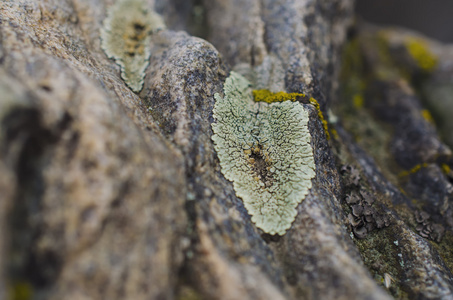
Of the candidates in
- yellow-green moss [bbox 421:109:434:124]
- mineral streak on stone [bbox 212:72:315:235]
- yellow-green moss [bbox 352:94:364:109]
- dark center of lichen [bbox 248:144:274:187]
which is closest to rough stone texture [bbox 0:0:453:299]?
mineral streak on stone [bbox 212:72:315:235]

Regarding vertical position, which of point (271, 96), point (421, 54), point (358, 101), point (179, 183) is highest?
point (421, 54)

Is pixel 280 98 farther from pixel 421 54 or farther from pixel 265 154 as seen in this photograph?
pixel 421 54

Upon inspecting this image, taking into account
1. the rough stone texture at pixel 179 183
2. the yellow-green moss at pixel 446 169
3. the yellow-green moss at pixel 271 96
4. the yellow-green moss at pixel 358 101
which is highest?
Answer: the yellow-green moss at pixel 446 169

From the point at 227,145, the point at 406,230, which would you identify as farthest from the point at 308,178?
the point at 406,230

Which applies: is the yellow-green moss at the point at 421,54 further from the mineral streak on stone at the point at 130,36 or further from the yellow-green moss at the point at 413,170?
the mineral streak on stone at the point at 130,36

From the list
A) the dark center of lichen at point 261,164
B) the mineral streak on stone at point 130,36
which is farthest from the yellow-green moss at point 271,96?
the mineral streak on stone at point 130,36

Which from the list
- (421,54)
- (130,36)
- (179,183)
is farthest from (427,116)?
(130,36)

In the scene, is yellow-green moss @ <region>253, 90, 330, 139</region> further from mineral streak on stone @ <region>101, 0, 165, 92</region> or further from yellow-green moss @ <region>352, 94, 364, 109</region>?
yellow-green moss @ <region>352, 94, 364, 109</region>

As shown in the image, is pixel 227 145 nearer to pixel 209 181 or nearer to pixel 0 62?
pixel 209 181
